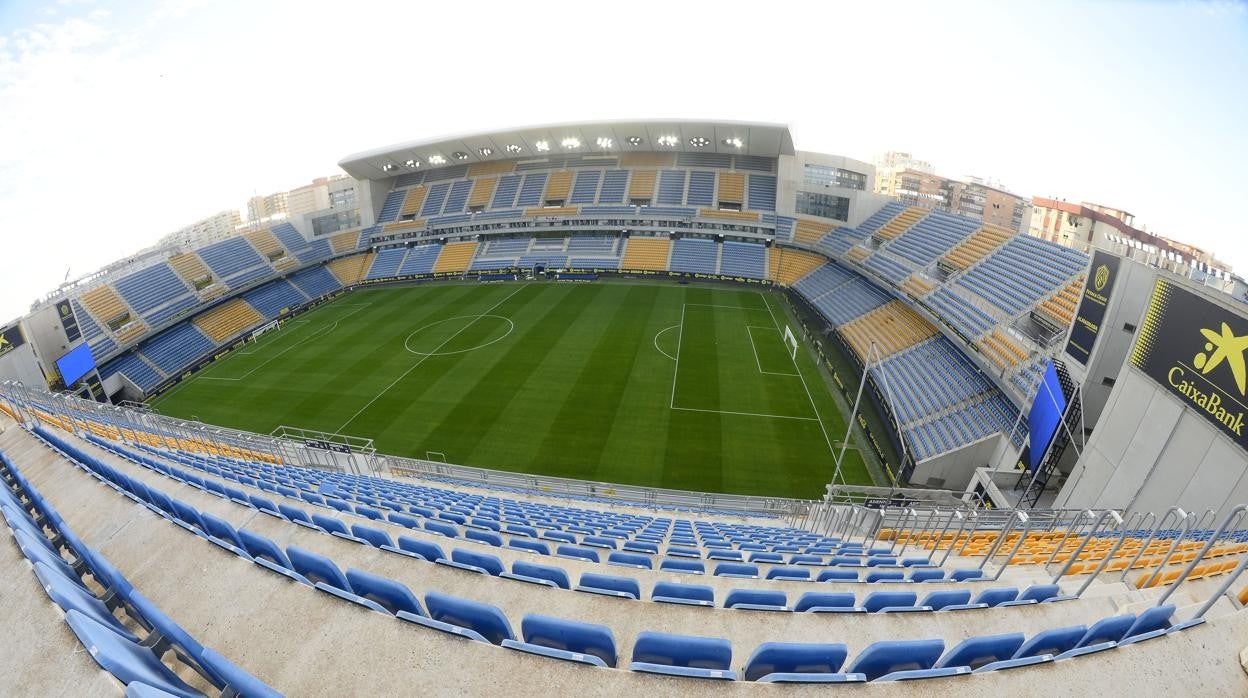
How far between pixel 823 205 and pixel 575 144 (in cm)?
2425

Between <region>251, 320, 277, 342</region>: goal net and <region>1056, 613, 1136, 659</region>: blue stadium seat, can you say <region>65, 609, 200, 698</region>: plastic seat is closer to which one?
<region>1056, 613, 1136, 659</region>: blue stadium seat

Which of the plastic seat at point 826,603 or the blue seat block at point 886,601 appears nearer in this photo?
the plastic seat at point 826,603

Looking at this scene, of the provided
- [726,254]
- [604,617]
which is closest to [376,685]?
[604,617]

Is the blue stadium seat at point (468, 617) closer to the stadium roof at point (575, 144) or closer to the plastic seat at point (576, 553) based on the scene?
the plastic seat at point (576, 553)

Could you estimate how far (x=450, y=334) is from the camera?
3081 cm

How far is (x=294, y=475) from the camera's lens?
12.6 meters

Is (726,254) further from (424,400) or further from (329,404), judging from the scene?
(329,404)

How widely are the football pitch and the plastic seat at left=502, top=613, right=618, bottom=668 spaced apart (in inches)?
526

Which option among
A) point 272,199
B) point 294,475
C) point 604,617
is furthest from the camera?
point 272,199

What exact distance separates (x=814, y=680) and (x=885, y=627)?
6.64ft

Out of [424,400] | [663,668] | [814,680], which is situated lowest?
[424,400]

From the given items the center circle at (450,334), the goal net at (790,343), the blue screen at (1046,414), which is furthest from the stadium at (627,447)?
the goal net at (790,343)

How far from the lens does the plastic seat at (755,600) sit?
4.84m

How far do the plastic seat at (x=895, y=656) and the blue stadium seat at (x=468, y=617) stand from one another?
9.51 feet
